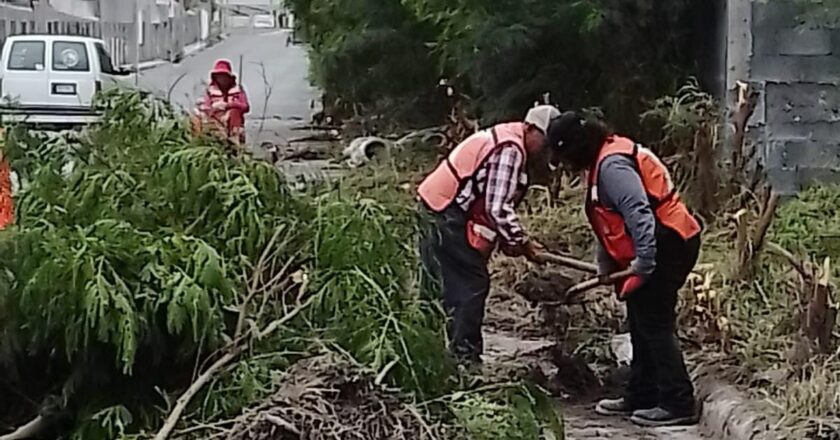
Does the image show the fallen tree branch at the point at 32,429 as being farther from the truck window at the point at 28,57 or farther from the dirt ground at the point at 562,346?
the truck window at the point at 28,57

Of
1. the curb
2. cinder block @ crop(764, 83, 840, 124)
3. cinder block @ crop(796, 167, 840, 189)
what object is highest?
cinder block @ crop(764, 83, 840, 124)

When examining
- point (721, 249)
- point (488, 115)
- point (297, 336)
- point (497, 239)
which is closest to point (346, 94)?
point (488, 115)

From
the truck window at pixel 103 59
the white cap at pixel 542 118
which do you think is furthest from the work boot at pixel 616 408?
the truck window at pixel 103 59

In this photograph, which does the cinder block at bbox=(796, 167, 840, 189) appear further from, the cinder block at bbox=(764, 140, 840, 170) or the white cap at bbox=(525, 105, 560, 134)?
the white cap at bbox=(525, 105, 560, 134)

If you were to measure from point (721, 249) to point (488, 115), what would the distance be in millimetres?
4967

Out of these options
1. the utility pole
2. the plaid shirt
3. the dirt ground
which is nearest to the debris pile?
the dirt ground

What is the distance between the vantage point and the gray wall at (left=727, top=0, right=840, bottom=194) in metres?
11.1

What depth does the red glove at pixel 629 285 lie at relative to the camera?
6.88 metres

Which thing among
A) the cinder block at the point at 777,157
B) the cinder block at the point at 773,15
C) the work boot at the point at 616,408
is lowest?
the work boot at the point at 616,408

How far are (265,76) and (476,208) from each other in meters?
6.89

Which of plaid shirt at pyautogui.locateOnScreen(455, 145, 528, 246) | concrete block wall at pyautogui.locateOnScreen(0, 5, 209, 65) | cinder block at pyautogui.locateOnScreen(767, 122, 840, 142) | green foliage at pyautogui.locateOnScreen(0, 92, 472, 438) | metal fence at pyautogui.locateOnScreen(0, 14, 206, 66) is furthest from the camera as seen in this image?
metal fence at pyautogui.locateOnScreen(0, 14, 206, 66)

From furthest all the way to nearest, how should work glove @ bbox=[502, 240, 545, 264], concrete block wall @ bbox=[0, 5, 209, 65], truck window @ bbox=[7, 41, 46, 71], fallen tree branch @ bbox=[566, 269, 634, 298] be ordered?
concrete block wall @ bbox=[0, 5, 209, 65], truck window @ bbox=[7, 41, 46, 71], work glove @ bbox=[502, 240, 545, 264], fallen tree branch @ bbox=[566, 269, 634, 298]

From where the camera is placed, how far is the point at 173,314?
488cm

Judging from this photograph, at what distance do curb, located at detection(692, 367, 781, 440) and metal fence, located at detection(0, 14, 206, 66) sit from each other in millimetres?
26465
